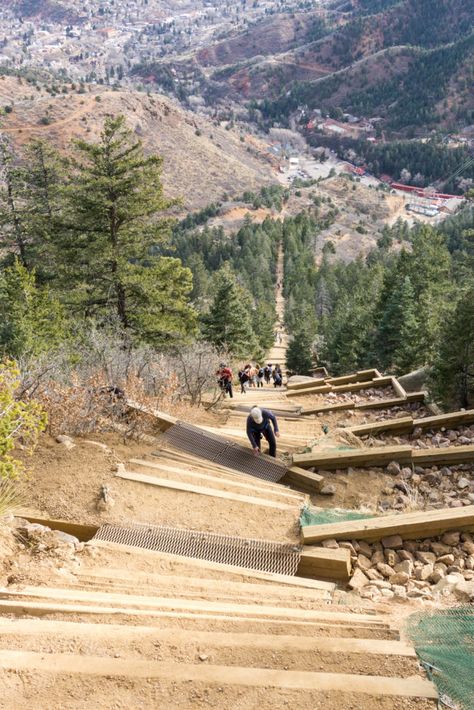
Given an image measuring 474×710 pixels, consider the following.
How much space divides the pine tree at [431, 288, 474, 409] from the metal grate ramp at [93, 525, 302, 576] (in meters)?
9.30

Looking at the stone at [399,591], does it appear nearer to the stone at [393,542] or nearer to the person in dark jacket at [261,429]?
the stone at [393,542]

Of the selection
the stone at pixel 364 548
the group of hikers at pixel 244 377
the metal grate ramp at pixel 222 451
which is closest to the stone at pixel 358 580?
the stone at pixel 364 548

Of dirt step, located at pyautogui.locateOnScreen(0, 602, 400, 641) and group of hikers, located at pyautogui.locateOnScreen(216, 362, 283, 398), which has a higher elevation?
dirt step, located at pyautogui.locateOnScreen(0, 602, 400, 641)

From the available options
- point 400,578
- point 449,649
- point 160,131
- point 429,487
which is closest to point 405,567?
point 400,578

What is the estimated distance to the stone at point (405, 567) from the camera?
4707 mm

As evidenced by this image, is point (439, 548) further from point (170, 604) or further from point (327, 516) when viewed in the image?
point (170, 604)

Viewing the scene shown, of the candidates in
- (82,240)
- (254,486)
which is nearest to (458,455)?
(254,486)

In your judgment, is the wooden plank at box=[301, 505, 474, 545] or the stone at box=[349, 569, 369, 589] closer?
the stone at box=[349, 569, 369, 589]

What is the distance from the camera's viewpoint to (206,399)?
1336 cm

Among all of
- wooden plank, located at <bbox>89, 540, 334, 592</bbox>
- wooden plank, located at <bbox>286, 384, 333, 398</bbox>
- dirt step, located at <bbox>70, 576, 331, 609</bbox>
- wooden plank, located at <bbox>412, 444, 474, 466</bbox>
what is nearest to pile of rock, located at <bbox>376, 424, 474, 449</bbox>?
wooden plank, located at <bbox>412, 444, 474, 466</bbox>

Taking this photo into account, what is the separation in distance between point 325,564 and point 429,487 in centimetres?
239

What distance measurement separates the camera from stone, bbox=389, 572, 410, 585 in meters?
4.59

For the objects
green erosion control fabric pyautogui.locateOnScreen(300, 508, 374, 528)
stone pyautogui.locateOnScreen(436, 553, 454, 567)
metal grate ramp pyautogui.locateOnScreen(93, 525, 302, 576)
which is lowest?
green erosion control fabric pyautogui.locateOnScreen(300, 508, 374, 528)

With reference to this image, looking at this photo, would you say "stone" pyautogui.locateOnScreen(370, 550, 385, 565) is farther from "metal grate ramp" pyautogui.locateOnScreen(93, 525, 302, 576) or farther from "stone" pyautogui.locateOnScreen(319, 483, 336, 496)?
"stone" pyautogui.locateOnScreen(319, 483, 336, 496)
